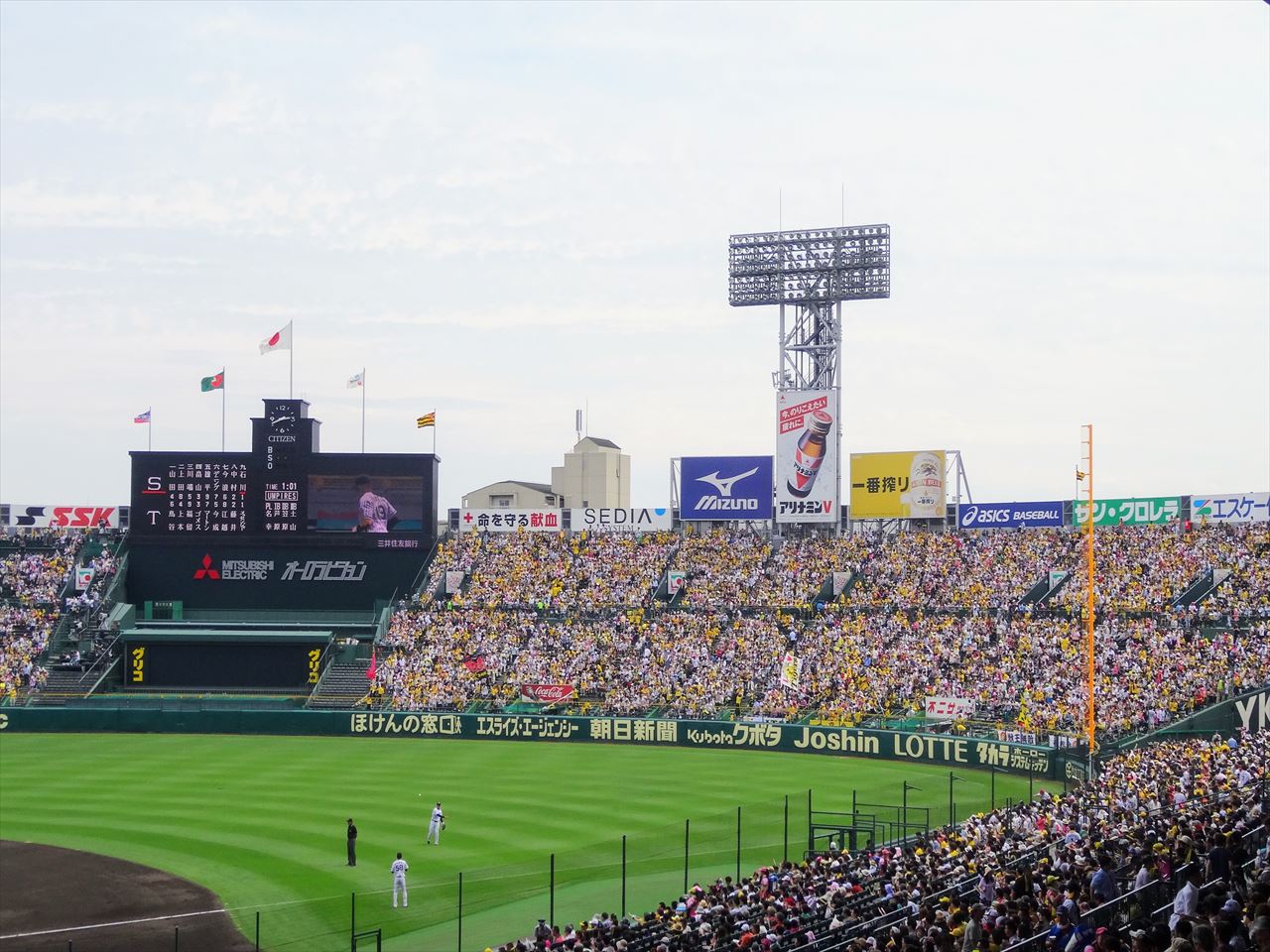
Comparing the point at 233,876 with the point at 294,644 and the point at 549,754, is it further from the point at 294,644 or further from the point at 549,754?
the point at 294,644

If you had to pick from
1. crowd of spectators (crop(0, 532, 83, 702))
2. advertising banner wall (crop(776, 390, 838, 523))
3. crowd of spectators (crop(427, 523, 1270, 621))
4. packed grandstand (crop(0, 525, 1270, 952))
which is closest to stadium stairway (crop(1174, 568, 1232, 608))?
packed grandstand (crop(0, 525, 1270, 952))

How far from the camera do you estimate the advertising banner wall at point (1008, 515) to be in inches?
2566

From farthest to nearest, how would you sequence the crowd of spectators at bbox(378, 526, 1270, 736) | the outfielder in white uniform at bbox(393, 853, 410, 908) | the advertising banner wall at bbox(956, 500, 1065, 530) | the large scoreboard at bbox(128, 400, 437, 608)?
the large scoreboard at bbox(128, 400, 437, 608), the advertising banner wall at bbox(956, 500, 1065, 530), the crowd of spectators at bbox(378, 526, 1270, 736), the outfielder in white uniform at bbox(393, 853, 410, 908)

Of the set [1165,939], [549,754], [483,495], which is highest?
[483,495]

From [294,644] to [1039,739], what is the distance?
37.4 m

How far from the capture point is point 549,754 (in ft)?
166

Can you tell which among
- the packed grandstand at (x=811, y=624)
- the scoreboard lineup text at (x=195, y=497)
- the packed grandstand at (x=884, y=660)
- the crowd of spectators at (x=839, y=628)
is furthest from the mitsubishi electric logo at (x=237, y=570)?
the crowd of spectators at (x=839, y=628)

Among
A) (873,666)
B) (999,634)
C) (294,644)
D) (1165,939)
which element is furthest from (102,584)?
(1165,939)

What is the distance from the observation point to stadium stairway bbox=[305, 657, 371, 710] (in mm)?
61719

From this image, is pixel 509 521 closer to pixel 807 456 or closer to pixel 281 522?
pixel 281 522

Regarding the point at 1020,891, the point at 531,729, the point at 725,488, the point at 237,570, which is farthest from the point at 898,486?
the point at 1020,891

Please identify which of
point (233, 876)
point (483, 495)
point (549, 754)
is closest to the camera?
point (233, 876)

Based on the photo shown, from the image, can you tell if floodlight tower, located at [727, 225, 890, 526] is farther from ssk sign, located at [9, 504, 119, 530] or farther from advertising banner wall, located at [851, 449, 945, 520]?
ssk sign, located at [9, 504, 119, 530]

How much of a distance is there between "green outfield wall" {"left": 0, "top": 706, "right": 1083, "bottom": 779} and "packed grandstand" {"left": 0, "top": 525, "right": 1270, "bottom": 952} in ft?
6.39
